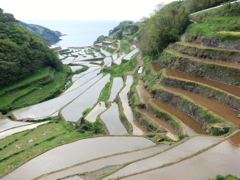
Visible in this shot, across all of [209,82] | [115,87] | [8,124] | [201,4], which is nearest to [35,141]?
[8,124]

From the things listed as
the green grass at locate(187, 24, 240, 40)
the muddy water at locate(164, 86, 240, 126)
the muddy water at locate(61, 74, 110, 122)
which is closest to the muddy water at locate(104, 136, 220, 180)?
the muddy water at locate(164, 86, 240, 126)

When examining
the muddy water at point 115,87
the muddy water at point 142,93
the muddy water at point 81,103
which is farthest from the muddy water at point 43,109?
the muddy water at point 142,93

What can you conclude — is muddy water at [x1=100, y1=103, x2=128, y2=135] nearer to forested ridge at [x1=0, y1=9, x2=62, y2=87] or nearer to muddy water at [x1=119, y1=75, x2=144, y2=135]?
muddy water at [x1=119, y1=75, x2=144, y2=135]

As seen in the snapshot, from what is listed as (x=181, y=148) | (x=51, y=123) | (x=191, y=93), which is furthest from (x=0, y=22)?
(x=181, y=148)

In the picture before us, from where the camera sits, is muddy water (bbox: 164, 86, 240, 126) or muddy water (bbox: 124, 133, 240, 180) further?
muddy water (bbox: 164, 86, 240, 126)

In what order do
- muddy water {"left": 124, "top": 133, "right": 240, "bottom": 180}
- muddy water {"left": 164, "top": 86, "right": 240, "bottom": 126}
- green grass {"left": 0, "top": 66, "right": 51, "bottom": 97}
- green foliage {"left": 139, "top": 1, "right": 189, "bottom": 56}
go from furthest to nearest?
green grass {"left": 0, "top": 66, "right": 51, "bottom": 97} < green foliage {"left": 139, "top": 1, "right": 189, "bottom": 56} < muddy water {"left": 164, "top": 86, "right": 240, "bottom": 126} < muddy water {"left": 124, "top": 133, "right": 240, "bottom": 180}

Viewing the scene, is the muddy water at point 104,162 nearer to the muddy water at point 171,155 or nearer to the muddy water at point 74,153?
the muddy water at point 74,153
